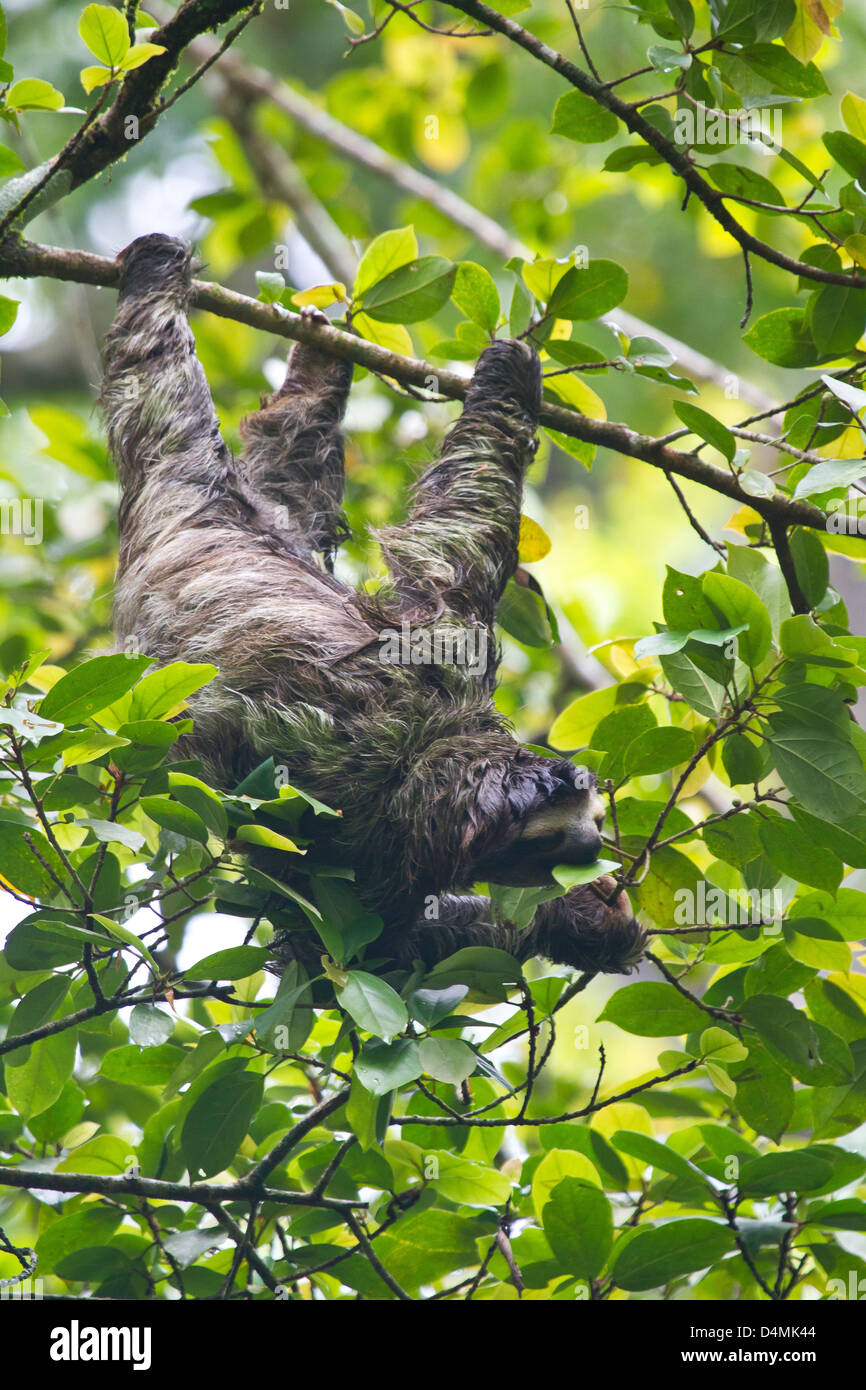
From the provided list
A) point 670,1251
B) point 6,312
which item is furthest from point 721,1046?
point 6,312

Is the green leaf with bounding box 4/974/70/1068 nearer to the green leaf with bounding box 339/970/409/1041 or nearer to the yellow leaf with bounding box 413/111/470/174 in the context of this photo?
the green leaf with bounding box 339/970/409/1041

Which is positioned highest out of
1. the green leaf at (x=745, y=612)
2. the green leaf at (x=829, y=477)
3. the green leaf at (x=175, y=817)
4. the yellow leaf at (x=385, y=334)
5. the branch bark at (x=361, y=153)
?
the branch bark at (x=361, y=153)

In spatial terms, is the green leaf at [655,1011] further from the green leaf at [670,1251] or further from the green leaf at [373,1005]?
the green leaf at [373,1005]

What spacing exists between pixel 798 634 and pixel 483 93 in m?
5.38

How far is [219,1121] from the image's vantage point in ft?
10.3

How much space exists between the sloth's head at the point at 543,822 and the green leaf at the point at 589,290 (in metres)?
1.70

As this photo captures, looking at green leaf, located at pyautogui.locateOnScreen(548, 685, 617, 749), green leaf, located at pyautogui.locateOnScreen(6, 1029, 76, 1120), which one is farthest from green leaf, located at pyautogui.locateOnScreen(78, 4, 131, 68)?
green leaf, located at pyautogui.locateOnScreen(6, 1029, 76, 1120)

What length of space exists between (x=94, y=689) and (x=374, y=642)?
51.9 inches

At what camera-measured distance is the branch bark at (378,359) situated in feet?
12.9

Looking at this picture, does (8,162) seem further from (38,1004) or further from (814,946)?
(814,946)

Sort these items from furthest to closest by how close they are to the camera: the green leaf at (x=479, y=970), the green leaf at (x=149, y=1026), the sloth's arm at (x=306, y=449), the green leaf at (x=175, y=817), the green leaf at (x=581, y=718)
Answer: the sloth's arm at (x=306, y=449)
the green leaf at (x=581, y=718)
the green leaf at (x=479, y=970)
the green leaf at (x=149, y=1026)
the green leaf at (x=175, y=817)

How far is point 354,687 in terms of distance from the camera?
151 inches

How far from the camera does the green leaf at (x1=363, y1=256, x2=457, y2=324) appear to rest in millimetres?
4211

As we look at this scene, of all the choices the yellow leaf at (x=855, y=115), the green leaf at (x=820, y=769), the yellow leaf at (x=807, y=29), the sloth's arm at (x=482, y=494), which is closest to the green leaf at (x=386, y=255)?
the sloth's arm at (x=482, y=494)
